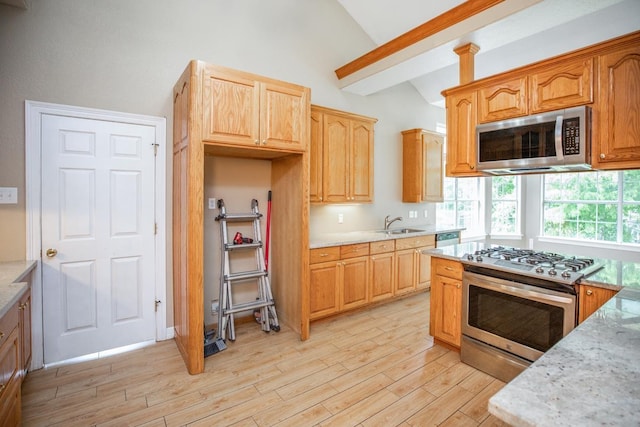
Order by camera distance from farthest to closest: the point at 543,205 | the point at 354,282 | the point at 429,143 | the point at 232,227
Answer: the point at 543,205 < the point at 429,143 < the point at 354,282 < the point at 232,227

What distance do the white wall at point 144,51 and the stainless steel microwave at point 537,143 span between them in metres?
2.02

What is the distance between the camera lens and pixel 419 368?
263 cm

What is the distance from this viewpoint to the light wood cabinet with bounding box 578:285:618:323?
1.91 meters

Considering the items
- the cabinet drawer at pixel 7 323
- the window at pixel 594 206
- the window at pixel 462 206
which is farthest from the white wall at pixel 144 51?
the window at pixel 594 206

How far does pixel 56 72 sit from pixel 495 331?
412 cm

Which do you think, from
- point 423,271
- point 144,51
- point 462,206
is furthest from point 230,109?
point 462,206

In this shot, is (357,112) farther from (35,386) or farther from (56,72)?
(35,386)

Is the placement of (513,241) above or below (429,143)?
below

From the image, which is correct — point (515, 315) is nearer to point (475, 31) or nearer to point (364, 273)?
point (364, 273)

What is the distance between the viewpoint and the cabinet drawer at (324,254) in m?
3.35

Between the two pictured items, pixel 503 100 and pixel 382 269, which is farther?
pixel 382 269

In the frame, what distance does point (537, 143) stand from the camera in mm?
2443

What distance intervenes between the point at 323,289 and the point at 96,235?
7.32 ft

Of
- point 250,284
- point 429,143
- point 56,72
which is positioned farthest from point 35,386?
point 429,143
